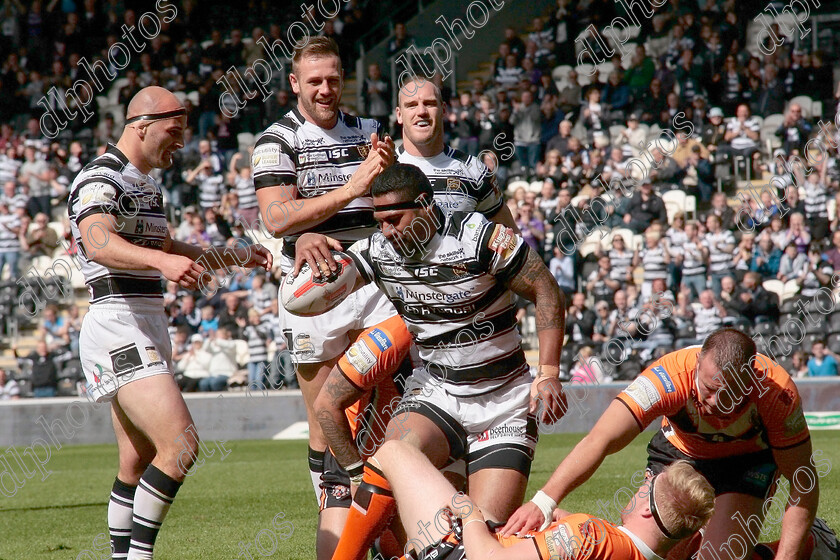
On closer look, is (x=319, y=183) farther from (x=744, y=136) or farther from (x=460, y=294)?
(x=744, y=136)

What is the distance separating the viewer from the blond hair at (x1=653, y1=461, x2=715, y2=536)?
13.4 ft

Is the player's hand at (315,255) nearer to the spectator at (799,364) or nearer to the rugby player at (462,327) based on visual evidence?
the rugby player at (462,327)

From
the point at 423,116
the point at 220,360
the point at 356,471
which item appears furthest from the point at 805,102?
the point at 356,471

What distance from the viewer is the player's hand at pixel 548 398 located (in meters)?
4.85

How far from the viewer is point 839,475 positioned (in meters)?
9.49

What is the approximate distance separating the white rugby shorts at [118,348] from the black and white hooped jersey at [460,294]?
1303mm

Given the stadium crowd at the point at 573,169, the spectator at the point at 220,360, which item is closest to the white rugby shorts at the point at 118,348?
the stadium crowd at the point at 573,169

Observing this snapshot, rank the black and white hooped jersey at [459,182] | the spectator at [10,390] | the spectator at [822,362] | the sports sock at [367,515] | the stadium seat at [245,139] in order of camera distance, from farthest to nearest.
A: the stadium seat at [245,139] → the spectator at [10,390] → the spectator at [822,362] → the black and white hooped jersey at [459,182] → the sports sock at [367,515]

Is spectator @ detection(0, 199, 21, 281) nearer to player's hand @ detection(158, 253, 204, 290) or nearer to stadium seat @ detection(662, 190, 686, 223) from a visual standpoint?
stadium seat @ detection(662, 190, 686, 223)

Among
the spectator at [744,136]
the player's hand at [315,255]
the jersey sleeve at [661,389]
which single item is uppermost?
the player's hand at [315,255]

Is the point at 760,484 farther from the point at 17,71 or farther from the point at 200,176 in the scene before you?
the point at 17,71

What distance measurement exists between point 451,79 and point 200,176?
6.94 m

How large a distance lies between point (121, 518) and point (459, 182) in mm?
2687

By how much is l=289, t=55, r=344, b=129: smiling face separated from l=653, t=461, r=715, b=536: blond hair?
2907 millimetres
